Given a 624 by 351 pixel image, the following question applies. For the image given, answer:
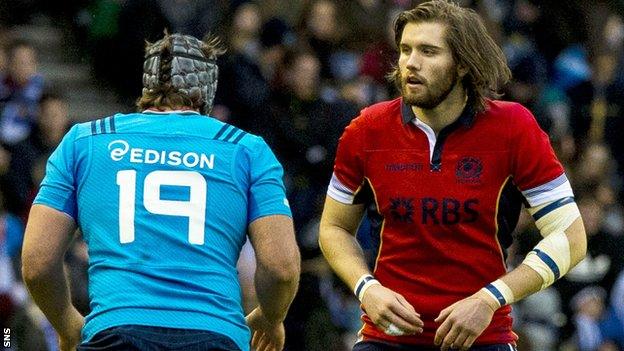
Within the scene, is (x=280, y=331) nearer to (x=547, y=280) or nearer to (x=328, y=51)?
(x=547, y=280)

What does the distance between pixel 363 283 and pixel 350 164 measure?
519mm

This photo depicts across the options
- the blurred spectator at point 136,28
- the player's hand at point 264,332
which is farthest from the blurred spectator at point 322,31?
the player's hand at point 264,332

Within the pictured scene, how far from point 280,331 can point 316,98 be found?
6903mm

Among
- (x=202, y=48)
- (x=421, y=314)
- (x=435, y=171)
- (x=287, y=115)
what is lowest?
(x=287, y=115)

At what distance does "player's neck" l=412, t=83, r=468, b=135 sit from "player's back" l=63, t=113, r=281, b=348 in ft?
3.39

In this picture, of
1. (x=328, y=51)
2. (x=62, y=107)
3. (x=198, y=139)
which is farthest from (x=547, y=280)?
(x=328, y=51)

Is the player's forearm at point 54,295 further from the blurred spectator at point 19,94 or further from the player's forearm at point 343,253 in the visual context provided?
the blurred spectator at point 19,94

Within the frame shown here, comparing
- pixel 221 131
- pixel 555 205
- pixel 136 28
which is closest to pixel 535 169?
pixel 555 205

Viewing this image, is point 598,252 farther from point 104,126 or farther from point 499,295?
point 104,126

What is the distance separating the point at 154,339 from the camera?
17.8ft

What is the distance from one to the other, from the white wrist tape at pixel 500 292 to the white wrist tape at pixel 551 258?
170 millimetres

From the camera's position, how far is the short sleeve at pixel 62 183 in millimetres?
5633

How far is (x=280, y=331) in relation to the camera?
6082 millimetres

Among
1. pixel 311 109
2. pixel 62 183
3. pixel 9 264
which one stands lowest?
pixel 9 264
